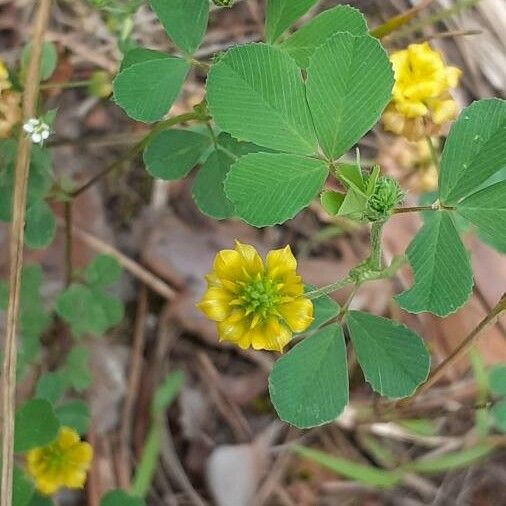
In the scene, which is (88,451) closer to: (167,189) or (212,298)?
(212,298)

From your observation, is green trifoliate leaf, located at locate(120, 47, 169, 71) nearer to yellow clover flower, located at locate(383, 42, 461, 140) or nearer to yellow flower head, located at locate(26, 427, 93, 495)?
yellow clover flower, located at locate(383, 42, 461, 140)

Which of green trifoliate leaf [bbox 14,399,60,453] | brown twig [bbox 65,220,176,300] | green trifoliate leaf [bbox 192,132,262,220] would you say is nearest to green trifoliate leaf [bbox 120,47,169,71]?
green trifoliate leaf [bbox 192,132,262,220]

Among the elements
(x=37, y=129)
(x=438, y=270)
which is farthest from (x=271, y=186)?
(x=37, y=129)

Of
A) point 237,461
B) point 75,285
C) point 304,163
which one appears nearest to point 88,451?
point 75,285

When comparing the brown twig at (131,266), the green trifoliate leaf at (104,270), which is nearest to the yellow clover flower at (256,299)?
the green trifoliate leaf at (104,270)

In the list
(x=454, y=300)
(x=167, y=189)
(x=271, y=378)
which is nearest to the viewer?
(x=454, y=300)

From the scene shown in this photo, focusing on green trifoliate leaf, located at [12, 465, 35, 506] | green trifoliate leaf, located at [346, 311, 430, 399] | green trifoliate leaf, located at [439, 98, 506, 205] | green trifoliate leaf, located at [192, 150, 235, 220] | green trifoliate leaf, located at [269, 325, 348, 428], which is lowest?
green trifoliate leaf, located at [12, 465, 35, 506]

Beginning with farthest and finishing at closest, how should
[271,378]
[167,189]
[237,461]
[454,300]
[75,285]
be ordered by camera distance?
[167,189]
[237,461]
[75,285]
[271,378]
[454,300]

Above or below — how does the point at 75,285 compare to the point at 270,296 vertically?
below
